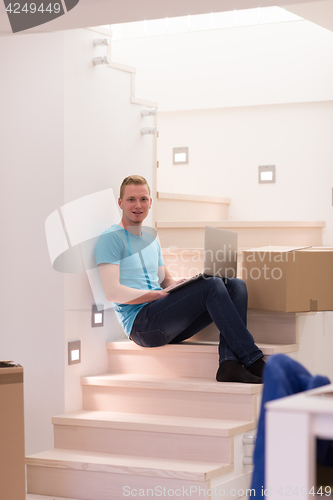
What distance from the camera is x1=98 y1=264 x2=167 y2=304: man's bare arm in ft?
9.05

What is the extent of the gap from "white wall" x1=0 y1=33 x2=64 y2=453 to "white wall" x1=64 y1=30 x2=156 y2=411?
54mm

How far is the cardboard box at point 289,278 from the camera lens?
2.80 metres

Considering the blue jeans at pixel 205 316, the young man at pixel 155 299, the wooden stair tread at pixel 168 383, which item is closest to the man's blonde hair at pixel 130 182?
the young man at pixel 155 299

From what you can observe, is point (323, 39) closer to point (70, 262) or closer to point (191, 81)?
point (191, 81)

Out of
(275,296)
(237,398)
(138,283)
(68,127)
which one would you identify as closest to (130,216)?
(138,283)

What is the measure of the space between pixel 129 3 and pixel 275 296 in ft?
4.68

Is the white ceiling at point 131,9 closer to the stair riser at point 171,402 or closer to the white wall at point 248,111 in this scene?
the stair riser at point 171,402

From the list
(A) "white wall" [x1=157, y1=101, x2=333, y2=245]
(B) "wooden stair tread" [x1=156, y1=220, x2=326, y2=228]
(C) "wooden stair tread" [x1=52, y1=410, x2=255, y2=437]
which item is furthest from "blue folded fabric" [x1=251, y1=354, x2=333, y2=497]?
(A) "white wall" [x1=157, y1=101, x2=333, y2=245]

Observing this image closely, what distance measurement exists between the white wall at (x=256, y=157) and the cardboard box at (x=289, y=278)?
1144 millimetres

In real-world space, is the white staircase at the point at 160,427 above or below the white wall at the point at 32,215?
below

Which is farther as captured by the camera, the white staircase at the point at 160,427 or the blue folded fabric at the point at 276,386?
the white staircase at the point at 160,427

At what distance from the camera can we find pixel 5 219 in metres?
2.82

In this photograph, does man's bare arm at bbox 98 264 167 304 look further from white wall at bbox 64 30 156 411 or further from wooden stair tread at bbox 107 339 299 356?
wooden stair tread at bbox 107 339 299 356

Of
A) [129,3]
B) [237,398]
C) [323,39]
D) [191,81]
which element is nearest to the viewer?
[129,3]
